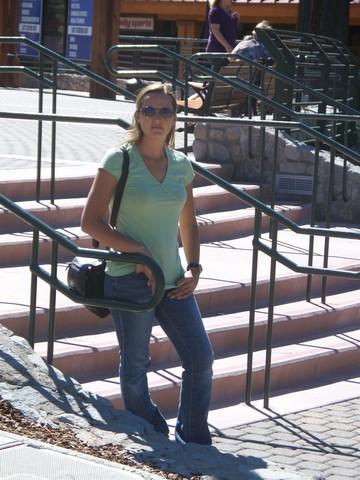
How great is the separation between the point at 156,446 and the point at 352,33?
22948 millimetres

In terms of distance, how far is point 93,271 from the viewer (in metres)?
4.82

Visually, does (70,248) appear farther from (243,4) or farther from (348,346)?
(243,4)

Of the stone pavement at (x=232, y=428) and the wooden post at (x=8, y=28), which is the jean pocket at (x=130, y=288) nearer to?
the stone pavement at (x=232, y=428)

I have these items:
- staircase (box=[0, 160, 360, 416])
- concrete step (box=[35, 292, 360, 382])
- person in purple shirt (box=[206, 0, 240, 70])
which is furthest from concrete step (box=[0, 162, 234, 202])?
person in purple shirt (box=[206, 0, 240, 70])

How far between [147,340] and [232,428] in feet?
3.80

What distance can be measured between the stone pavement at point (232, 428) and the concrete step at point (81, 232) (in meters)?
1.80

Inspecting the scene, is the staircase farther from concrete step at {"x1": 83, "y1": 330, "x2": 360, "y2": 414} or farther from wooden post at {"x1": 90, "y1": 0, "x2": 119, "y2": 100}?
wooden post at {"x1": 90, "y1": 0, "x2": 119, "y2": 100}

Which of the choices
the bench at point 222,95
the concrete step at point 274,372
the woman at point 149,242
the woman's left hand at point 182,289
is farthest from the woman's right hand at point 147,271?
the bench at point 222,95

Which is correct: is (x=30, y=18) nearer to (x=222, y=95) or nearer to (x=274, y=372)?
(x=222, y=95)

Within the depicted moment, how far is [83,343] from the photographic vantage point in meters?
6.10

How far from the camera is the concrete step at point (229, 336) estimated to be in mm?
5953

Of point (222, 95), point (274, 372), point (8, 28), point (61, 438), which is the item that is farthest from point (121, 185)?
point (8, 28)

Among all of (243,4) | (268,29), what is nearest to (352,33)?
(243,4)

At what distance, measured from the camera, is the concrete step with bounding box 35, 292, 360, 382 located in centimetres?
595
